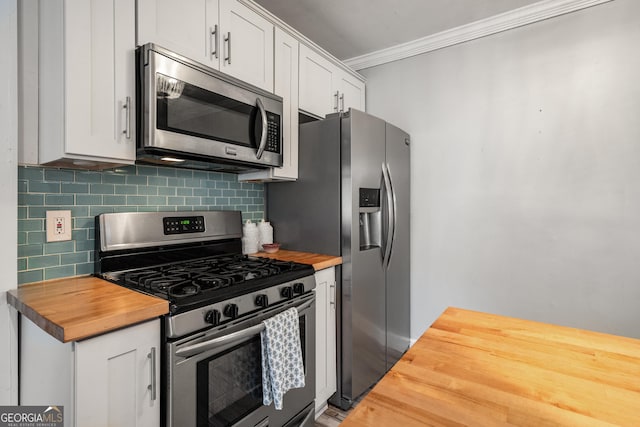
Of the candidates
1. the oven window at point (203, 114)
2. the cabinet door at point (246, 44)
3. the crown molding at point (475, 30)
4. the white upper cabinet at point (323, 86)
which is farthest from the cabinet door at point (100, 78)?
the crown molding at point (475, 30)

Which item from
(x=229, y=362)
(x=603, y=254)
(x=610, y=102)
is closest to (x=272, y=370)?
(x=229, y=362)

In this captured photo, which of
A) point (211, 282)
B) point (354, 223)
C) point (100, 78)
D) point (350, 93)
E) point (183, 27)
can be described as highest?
point (350, 93)

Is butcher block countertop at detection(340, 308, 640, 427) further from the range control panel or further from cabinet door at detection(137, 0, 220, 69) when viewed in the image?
cabinet door at detection(137, 0, 220, 69)

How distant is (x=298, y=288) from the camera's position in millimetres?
1709

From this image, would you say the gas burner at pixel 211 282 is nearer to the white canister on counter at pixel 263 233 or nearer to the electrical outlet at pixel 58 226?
the electrical outlet at pixel 58 226

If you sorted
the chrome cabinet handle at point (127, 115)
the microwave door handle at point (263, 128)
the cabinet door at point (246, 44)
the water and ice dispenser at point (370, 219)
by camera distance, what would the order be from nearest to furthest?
the chrome cabinet handle at point (127, 115)
the cabinet door at point (246, 44)
the microwave door handle at point (263, 128)
the water and ice dispenser at point (370, 219)

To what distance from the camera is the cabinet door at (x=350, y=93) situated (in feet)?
8.84

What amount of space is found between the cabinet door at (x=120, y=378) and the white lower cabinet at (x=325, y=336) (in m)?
0.95

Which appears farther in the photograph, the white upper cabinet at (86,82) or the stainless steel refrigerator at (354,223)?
the stainless steel refrigerator at (354,223)

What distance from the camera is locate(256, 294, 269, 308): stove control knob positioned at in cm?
147

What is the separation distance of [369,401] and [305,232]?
1593mm

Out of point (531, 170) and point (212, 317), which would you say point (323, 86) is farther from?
point (212, 317)

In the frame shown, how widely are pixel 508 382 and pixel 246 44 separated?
190 cm

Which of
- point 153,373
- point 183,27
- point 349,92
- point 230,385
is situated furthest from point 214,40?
point 230,385
